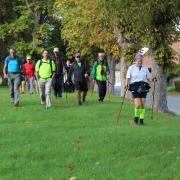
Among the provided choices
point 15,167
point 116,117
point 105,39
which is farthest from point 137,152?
point 105,39

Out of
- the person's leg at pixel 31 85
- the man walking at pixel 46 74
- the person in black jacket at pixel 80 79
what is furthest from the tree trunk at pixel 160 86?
the person's leg at pixel 31 85

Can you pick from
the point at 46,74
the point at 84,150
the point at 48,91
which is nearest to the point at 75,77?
the point at 46,74

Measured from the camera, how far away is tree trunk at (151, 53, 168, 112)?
23.4m

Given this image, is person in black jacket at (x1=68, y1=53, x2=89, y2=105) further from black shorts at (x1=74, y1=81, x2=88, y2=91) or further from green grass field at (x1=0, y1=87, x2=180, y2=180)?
green grass field at (x1=0, y1=87, x2=180, y2=180)

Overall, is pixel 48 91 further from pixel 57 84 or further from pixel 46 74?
pixel 57 84

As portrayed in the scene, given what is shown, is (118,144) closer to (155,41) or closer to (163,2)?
(163,2)

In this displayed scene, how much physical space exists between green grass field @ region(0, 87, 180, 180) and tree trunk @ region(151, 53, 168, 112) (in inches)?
284

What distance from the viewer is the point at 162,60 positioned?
908 inches

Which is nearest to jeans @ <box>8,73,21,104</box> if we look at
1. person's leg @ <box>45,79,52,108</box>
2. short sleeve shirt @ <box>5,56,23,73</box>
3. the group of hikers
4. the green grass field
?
the group of hikers

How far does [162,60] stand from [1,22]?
33156 millimetres

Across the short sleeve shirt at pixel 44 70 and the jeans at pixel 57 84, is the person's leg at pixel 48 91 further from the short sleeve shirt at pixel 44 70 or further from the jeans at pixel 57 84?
the jeans at pixel 57 84

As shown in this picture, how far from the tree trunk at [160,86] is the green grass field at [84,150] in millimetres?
7202

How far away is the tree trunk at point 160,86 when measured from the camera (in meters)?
23.4

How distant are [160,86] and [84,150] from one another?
1332 cm
